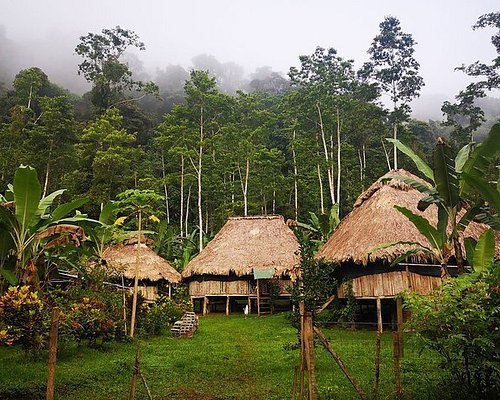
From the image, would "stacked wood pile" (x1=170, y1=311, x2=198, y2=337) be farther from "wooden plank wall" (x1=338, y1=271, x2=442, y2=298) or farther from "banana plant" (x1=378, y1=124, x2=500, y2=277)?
"banana plant" (x1=378, y1=124, x2=500, y2=277)

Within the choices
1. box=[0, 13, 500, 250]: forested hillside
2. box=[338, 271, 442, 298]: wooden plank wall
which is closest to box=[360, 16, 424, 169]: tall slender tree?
box=[0, 13, 500, 250]: forested hillside

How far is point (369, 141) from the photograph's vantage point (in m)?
31.3

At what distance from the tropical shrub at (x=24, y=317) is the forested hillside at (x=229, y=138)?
48.4 ft

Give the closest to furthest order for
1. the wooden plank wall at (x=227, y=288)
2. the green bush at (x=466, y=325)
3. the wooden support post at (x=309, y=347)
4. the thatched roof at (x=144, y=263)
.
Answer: the wooden support post at (x=309, y=347), the green bush at (x=466, y=325), the thatched roof at (x=144, y=263), the wooden plank wall at (x=227, y=288)

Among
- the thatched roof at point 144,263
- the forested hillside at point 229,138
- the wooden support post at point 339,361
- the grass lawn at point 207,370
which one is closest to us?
the wooden support post at point 339,361

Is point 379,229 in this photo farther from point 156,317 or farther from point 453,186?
point 156,317

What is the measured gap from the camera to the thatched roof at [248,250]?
1902 cm

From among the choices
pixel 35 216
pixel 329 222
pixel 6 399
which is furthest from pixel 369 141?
pixel 6 399

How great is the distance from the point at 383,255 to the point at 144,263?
36.2 ft

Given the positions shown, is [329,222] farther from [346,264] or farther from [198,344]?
[198,344]

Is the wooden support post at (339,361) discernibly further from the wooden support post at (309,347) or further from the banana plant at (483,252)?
the banana plant at (483,252)

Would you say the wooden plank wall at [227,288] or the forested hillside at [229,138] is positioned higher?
the forested hillside at [229,138]

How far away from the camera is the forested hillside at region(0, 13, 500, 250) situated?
23469 mm

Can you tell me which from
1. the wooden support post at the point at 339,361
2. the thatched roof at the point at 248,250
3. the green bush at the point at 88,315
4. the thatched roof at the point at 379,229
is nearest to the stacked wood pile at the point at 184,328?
the green bush at the point at 88,315
